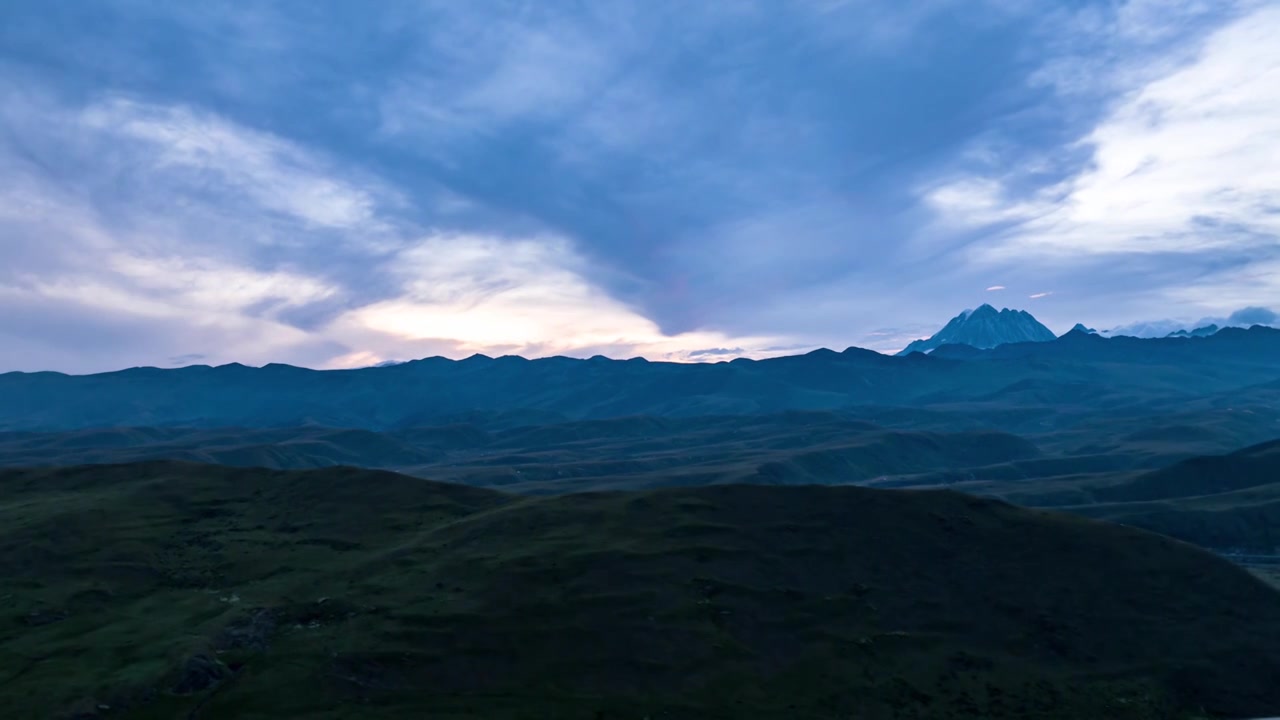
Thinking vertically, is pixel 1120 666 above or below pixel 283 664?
below

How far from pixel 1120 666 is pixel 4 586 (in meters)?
115

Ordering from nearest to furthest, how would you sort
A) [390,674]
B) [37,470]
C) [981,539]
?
[390,674] → [981,539] → [37,470]

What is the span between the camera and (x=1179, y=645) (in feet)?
277

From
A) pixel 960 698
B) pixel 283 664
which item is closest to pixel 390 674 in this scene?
pixel 283 664

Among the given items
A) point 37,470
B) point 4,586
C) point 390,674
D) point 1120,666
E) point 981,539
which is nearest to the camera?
point 390,674

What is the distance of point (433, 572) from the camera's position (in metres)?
90.1

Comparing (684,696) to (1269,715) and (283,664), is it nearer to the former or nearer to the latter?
(283,664)

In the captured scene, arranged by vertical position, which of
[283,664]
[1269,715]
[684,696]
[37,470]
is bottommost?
[1269,715]

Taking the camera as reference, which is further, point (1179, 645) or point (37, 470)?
point (37, 470)

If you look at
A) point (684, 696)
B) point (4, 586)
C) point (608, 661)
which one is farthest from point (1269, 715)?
point (4, 586)

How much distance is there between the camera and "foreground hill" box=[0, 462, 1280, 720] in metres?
65.9

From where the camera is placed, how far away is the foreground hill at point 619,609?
65.9 m

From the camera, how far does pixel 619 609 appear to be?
81188 mm

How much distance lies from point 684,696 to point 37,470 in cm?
13305
